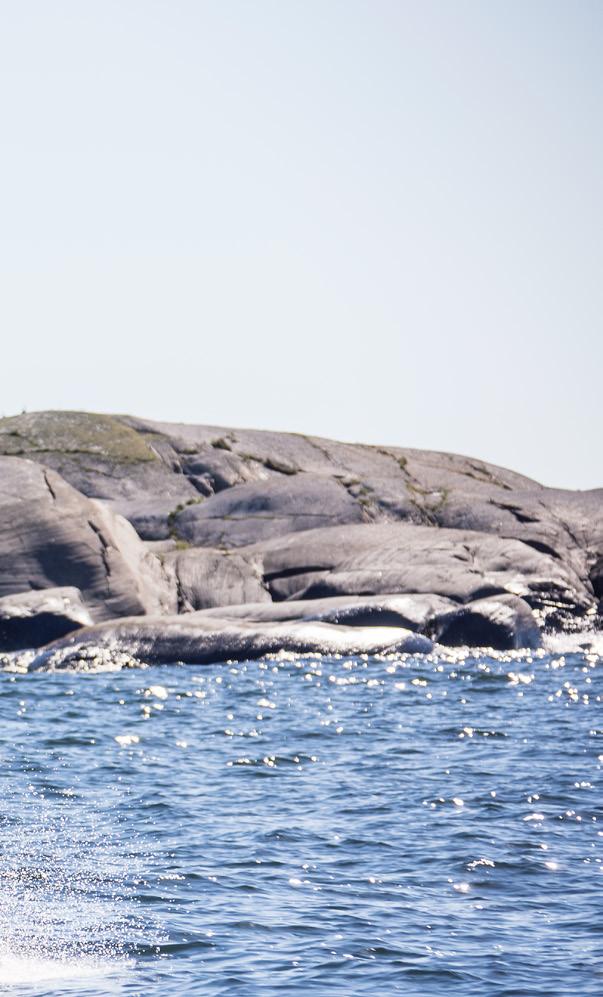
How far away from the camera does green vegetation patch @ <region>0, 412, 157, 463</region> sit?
141 feet

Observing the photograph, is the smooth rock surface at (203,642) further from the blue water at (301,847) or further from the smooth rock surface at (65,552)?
the blue water at (301,847)

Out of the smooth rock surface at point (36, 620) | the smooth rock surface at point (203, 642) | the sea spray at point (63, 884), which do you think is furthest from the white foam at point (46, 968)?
the smooth rock surface at point (36, 620)

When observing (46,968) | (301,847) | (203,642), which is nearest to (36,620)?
(203,642)

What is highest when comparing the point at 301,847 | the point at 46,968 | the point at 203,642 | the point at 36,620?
the point at 36,620

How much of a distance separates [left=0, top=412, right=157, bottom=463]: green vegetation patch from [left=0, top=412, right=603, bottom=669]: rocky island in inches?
3.1

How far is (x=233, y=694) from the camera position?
71.8 feet

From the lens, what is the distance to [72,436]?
44.1 meters

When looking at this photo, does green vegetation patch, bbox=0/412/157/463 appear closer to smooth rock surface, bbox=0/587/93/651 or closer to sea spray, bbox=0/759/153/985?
smooth rock surface, bbox=0/587/93/651

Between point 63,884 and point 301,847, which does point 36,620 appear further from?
point 63,884

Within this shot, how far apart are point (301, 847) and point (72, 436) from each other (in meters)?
34.1

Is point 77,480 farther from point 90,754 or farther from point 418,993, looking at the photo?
point 418,993

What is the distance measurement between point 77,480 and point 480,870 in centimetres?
3253

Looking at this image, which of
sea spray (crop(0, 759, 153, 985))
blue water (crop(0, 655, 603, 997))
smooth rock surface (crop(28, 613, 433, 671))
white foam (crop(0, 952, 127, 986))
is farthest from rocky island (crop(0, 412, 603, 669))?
white foam (crop(0, 952, 127, 986))

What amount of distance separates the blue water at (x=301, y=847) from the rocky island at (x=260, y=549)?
6.53 m
